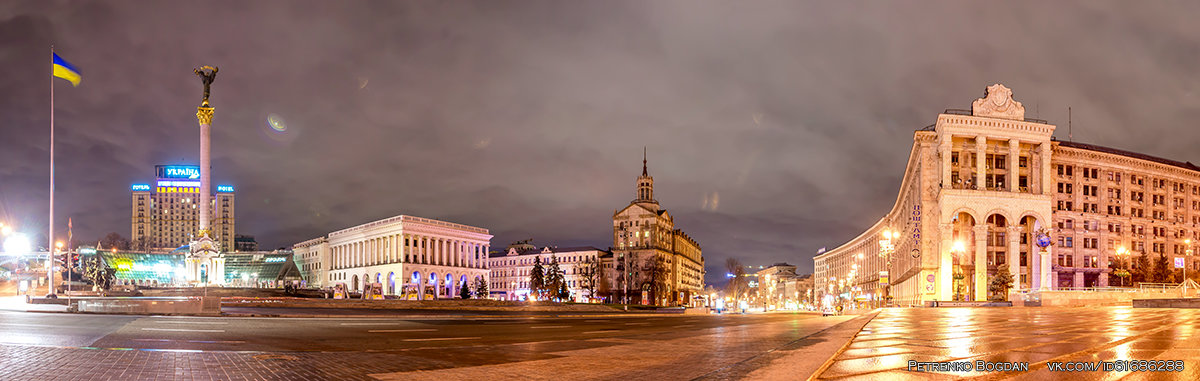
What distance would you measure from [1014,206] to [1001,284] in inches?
372

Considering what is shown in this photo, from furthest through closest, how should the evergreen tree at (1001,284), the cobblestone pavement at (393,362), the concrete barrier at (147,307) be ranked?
the evergreen tree at (1001,284) < the concrete barrier at (147,307) < the cobblestone pavement at (393,362)

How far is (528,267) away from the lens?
6939 inches

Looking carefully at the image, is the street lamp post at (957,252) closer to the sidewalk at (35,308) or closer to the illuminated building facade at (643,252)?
the sidewalk at (35,308)

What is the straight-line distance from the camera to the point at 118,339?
53.0 feet

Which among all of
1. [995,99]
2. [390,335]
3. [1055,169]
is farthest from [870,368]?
[1055,169]

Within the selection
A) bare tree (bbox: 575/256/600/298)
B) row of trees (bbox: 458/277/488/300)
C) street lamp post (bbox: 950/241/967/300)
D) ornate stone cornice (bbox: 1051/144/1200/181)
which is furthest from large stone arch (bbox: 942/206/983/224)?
bare tree (bbox: 575/256/600/298)

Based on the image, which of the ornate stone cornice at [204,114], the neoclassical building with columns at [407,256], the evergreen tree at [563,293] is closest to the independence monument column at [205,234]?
the ornate stone cornice at [204,114]

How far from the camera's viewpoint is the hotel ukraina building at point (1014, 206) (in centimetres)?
7412

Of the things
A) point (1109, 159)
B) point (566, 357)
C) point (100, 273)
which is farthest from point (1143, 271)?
point (100, 273)

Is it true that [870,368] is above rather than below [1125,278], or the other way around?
above

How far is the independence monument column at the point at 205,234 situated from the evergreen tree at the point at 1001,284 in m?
89.2

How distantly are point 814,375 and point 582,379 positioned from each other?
10.8ft

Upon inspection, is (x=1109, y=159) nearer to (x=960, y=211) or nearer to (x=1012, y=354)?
(x=960, y=211)

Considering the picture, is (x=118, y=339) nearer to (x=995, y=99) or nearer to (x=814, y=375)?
(x=814, y=375)
